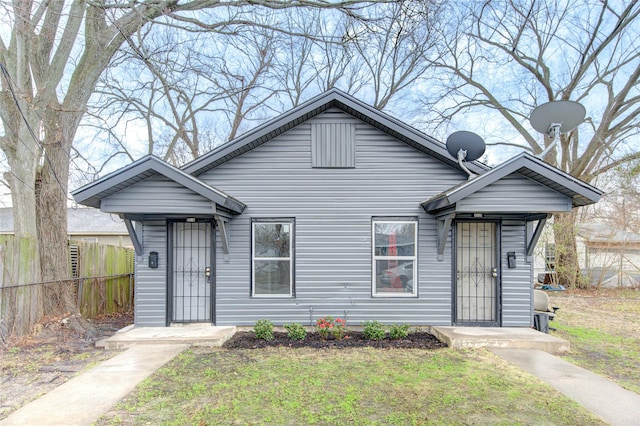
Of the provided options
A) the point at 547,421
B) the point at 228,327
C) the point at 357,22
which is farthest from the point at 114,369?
the point at 357,22

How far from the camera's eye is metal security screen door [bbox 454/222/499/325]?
303 inches

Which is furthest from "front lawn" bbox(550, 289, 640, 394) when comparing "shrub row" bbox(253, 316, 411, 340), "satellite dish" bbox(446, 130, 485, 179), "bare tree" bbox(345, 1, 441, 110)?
"bare tree" bbox(345, 1, 441, 110)

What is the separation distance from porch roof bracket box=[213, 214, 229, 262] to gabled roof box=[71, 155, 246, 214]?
1.78 ft

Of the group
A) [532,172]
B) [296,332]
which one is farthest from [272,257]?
[532,172]

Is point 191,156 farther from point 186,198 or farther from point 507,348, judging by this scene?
point 507,348

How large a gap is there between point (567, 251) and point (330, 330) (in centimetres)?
1250

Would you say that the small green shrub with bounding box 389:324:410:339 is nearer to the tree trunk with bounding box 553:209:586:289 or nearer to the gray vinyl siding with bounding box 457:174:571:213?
the gray vinyl siding with bounding box 457:174:571:213

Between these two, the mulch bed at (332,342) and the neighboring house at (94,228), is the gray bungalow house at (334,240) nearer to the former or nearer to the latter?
the mulch bed at (332,342)

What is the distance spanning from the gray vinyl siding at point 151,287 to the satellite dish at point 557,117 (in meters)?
7.16

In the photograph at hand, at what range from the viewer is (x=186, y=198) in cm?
656

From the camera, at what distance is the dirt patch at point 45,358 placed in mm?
4512

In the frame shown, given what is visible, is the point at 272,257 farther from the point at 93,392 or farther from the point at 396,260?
the point at 93,392

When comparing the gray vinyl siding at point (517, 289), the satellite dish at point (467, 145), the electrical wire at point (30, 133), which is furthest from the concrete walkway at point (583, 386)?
the electrical wire at point (30, 133)

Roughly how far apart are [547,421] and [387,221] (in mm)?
4489
